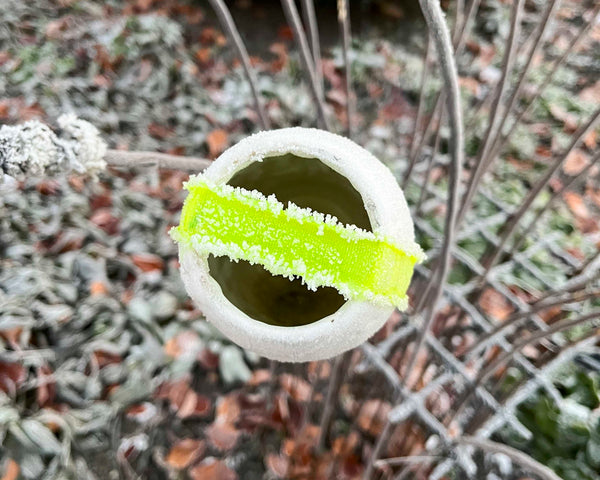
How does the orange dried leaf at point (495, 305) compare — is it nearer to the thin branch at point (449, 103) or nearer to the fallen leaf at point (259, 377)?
the fallen leaf at point (259, 377)

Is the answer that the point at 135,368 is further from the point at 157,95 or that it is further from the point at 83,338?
the point at 157,95

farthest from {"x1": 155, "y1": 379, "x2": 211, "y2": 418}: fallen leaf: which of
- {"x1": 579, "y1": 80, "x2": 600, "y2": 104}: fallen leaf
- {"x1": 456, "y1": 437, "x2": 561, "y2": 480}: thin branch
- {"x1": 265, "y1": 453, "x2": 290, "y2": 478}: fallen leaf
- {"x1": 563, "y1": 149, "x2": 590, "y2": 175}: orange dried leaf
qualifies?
{"x1": 579, "y1": 80, "x2": 600, "y2": 104}: fallen leaf

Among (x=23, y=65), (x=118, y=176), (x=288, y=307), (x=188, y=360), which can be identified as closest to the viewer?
(x=288, y=307)

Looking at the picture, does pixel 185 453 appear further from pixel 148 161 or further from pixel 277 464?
pixel 148 161

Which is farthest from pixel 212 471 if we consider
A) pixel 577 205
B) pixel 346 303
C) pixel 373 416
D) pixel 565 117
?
pixel 565 117

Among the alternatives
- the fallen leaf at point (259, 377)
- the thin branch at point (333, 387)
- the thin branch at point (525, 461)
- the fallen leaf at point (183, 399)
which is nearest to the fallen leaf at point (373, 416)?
the thin branch at point (333, 387)

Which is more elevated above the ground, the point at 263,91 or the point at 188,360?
the point at 263,91

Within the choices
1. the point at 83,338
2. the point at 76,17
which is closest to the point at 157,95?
the point at 76,17

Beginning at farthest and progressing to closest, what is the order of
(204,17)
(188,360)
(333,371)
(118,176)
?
1. (204,17)
2. (118,176)
3. (188,360)
4. (333,371)
